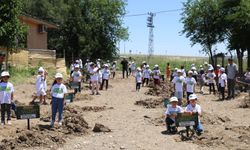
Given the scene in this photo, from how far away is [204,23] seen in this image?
58969 millimetres

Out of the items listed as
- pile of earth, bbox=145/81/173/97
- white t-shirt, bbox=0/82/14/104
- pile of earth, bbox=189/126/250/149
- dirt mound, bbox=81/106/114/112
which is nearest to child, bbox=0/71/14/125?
white t-shirt, bbox=0/82/14/104

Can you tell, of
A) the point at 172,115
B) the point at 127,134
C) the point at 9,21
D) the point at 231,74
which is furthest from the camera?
the point at 9,21

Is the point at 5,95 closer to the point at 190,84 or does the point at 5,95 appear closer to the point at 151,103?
the point at 151,103

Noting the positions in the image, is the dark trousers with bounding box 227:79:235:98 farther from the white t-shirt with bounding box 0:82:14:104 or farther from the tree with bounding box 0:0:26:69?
the tree with bounding box 0:0:26:69

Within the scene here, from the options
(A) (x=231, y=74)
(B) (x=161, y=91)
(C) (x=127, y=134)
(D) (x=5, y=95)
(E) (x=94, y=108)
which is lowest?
(C) (x=127, y=134)

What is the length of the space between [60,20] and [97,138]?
186 feet

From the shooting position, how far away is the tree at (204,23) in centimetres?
5762

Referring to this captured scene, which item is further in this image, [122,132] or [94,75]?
[94,75]

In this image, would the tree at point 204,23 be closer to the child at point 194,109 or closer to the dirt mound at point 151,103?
the dirt mound at point 151,103

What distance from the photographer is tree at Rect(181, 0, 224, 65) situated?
5762cm

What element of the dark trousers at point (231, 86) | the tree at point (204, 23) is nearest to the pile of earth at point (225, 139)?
the dark trousers at point (231, 86)

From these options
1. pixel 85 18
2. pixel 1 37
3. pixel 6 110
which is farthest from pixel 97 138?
pixel 85 18

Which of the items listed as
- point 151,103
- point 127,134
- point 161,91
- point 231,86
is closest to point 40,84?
point 151,103

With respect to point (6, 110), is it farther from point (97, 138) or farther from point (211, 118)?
point (211, 118)
